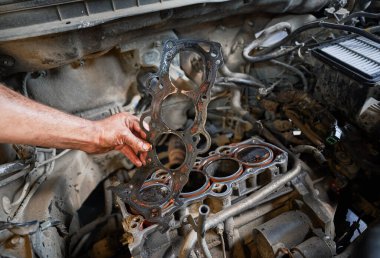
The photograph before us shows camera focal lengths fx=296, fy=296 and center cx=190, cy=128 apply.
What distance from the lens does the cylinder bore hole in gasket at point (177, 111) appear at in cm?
181

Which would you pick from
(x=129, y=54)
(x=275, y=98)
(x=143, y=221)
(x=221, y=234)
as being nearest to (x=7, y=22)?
(x=129, y=54)

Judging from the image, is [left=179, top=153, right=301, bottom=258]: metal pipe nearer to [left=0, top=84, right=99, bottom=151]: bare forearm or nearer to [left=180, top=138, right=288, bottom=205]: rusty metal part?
[left=180, top=138, right=288, bottom=205]: rusty metal part

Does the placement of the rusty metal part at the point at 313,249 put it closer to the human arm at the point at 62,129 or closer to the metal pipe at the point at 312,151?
the metal pipe at the point at 312,151

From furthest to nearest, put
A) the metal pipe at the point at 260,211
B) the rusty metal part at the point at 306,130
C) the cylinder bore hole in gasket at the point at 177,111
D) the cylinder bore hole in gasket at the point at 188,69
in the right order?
the cylinder bore hole in gasket at the point at 177,111, the cylinder bore hole in gasket at the point at 188,69, the rusty metal part at the point at 306,130, the metal pipe at the point at 260,211

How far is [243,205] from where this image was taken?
1.11m

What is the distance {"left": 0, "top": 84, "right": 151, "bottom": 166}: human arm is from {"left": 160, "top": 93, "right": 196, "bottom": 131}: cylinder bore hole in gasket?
54 cm

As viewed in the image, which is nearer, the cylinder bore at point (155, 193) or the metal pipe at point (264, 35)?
the cylinder bore at point (155, 193)

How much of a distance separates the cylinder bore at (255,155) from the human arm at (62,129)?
406 mm

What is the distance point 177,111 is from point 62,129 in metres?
0.87

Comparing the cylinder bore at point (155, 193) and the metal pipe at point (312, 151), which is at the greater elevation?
the cylinder bore at point (155, 193)

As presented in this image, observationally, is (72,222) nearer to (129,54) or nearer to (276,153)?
(129,54)

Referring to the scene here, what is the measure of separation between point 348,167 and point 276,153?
1.03ft

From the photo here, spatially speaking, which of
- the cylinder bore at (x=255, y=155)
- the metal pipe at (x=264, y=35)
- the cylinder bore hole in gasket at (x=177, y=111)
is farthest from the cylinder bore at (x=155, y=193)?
the metal pipe at (x=264, y=35)

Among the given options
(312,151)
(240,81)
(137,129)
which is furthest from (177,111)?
(312,151)
